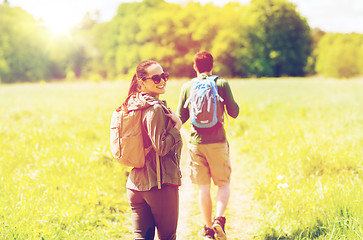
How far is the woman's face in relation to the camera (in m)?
2.73

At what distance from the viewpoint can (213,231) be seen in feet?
13.3

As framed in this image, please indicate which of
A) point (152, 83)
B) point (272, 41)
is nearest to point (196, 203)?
point (152, 83)

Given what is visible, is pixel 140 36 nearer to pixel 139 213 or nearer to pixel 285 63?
pixel 285 63

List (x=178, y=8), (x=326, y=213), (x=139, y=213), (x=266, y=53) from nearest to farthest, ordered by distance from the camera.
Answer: (x=139, y=213)
(x=326, y=213)
(x=266, y=53)
(x=178, y=8)

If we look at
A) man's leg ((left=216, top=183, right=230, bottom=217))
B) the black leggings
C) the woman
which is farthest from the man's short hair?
the black leggings

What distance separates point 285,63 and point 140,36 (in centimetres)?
2124

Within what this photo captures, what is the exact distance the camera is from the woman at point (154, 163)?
2607 millimetres

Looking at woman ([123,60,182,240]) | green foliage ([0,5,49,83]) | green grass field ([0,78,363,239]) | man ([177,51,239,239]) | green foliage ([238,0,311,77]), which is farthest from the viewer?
green foliage ([0,5,49,83])

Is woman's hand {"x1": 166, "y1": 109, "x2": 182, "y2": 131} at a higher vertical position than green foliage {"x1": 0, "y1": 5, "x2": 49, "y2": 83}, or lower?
lower

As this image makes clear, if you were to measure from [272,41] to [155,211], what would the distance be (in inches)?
2084

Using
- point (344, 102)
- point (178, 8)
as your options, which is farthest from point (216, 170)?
point (178, 8)

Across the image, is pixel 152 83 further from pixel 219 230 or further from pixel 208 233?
pixel 208 233

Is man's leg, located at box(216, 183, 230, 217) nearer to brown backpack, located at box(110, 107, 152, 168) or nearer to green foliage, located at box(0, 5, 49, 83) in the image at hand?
brown backpack, located at box(110, 107, 152, 168)

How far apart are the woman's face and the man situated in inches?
44.2
